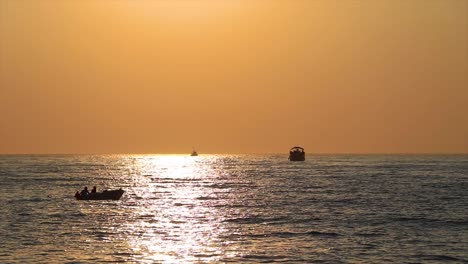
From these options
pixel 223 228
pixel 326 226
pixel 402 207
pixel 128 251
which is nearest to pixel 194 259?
pixel 128 251

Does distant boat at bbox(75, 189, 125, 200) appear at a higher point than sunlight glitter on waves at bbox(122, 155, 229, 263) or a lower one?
higher

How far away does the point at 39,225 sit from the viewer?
203 ft

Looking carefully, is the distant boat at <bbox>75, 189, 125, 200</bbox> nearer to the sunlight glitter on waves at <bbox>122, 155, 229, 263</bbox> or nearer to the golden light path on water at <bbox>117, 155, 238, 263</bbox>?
the golden light path on water at <bbox>117, 155, 238, 263</bbox>

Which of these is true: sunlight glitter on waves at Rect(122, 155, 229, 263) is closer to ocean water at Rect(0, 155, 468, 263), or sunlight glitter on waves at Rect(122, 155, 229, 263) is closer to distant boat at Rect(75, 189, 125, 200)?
ocean water at Rect(0, 155, 468, 263)

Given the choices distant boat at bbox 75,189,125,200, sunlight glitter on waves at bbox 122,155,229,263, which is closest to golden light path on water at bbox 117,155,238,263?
sunlight glitter on waves at bbox 122,155,229,263

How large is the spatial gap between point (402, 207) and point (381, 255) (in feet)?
111

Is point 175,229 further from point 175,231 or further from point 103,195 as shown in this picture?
point 103,195

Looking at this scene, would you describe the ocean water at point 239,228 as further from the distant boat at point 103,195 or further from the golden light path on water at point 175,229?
the distant boat at point 103,195

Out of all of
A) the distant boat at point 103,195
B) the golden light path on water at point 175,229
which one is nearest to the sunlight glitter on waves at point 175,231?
the golden light path on water at point 175,229

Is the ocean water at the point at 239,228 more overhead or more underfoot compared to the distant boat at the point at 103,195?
more underfoot

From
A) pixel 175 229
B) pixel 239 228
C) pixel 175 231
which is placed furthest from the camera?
pixel 239 228

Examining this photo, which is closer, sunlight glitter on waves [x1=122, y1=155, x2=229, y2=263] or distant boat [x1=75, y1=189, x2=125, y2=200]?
sunlight glitter on waves [x1=122, y1=155, x2=229, y2=263]

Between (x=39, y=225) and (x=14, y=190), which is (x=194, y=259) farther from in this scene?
(x=14, y=190)

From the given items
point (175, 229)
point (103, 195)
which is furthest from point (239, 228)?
point (103, 195)
